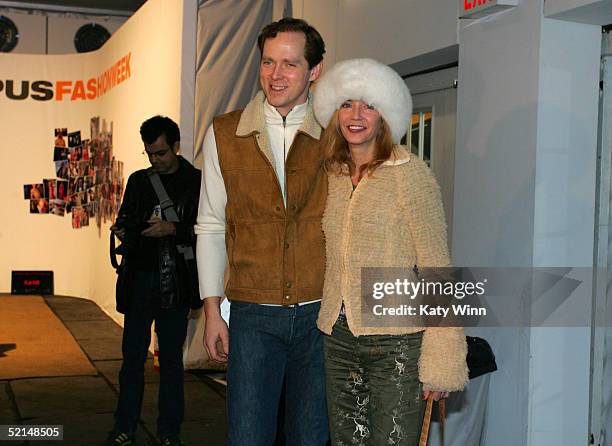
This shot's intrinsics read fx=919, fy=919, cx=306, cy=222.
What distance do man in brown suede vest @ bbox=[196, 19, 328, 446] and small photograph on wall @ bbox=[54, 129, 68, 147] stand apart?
9.33 metres

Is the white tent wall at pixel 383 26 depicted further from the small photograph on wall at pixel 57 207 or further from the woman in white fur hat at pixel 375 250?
the small photograph on wall at pixel 57 207

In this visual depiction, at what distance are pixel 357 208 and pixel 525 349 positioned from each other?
147 cm

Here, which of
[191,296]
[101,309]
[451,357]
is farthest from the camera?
[101,309]

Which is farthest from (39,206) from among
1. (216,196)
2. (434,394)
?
(434,394)

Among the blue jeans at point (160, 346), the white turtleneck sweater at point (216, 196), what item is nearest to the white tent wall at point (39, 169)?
the blue jeans at point (160, 346)

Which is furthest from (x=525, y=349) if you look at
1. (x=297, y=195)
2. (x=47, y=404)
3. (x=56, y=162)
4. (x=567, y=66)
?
(x=56, y=162)

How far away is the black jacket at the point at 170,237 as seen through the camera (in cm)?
434

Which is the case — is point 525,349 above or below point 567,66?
below

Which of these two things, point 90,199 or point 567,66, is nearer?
point 567,66

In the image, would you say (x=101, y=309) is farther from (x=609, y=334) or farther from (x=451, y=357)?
(x=451, y=357)

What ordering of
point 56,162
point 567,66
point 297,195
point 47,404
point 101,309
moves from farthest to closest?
point 56,162 → point 101,309 → point 47,404 → point 567,66 → point 297,195

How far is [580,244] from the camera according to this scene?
3641 millimetres

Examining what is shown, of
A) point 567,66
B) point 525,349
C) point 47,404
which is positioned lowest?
point 47,404

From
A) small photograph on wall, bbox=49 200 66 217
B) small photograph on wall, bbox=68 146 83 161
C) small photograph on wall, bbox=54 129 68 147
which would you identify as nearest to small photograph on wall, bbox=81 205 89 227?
small photograph on wall, bbox=49 200 66 217
